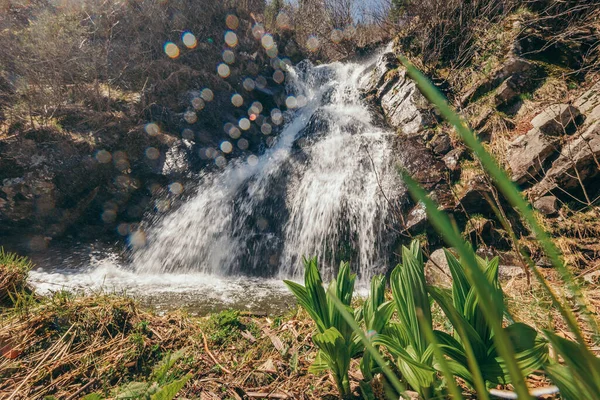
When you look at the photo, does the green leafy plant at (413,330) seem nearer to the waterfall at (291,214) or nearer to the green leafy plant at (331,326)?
the green leafy plant at (331,326)

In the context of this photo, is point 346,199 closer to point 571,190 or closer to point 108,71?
point 571,190

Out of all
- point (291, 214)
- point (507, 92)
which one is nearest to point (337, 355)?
point (291, 214)

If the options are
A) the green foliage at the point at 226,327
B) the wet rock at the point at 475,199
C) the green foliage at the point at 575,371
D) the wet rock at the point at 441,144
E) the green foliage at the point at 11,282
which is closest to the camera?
the green foliage at the point at 575,371

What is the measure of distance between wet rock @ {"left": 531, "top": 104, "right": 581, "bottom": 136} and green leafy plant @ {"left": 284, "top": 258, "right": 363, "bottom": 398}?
194 inches

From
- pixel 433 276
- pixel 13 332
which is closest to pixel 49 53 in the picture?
pixel 13 332

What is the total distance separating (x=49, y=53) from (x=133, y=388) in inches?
348

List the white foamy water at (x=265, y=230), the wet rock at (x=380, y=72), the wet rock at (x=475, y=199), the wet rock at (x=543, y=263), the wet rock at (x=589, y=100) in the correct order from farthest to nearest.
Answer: the wet rock at (x=380, y=72) < the wet rock at (x=475, y=199) < the white foamy water at (x=265, y=230) < the wet rock at (x=589, y=100) < the wet rock at (x=543, y=263)

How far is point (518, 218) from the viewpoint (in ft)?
14.9

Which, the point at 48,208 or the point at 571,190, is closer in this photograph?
the point at 571,190

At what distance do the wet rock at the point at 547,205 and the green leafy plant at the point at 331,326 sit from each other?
434cm

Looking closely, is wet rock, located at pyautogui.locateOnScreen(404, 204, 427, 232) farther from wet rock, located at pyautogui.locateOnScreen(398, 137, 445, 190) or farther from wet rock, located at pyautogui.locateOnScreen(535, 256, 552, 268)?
wet rock, located at pyautogui.locateOnScreen(535, 256, 552, 268)

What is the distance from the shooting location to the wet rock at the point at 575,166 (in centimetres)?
390

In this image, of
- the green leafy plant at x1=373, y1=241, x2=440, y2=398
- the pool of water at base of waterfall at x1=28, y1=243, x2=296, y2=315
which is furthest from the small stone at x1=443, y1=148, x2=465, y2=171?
the green leafy plant at x1=373, y1=241, x2=440, y2=398

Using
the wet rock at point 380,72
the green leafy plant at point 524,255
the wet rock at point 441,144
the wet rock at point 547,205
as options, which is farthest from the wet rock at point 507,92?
the green leafy plant at point 524,255
